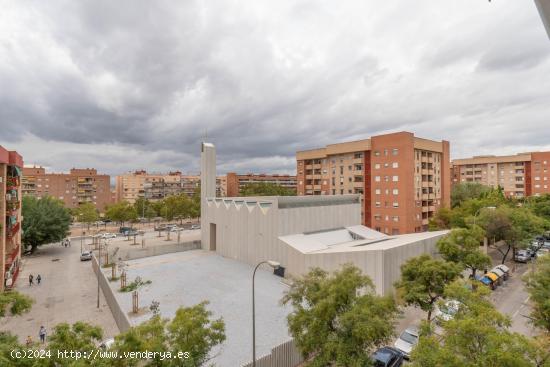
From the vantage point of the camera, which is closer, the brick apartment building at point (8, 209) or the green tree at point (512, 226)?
the brick apartment building at point (8, 209)

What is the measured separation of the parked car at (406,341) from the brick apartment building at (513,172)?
75.2m

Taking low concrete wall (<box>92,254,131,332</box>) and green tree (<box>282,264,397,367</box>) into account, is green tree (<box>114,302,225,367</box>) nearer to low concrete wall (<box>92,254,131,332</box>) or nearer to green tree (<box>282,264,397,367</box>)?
green tree (<box>282,264,397,367</box>)

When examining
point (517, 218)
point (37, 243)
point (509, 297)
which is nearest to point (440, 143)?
point (517, 218)

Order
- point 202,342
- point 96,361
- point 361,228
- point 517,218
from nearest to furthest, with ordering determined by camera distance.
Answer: point 96,361 → point 202,342 → point 517,218 → point 361,228

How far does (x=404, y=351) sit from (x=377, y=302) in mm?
7188

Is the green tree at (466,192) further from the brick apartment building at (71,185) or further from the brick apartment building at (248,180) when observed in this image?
the brick apartment building at (71,185)

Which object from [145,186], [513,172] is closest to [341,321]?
[513,172]

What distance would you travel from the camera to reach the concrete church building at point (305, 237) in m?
23.0

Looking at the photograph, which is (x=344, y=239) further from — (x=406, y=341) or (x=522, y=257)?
(x=522, y=257)

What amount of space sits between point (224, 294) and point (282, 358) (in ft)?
36.7

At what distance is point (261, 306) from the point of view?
21828 mm

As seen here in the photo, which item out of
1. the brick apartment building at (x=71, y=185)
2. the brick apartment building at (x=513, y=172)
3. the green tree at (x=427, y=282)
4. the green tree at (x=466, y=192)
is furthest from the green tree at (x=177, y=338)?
the brick apartment building at (x=71, y=185)

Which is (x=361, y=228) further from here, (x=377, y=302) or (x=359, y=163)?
(x=377, y=302)

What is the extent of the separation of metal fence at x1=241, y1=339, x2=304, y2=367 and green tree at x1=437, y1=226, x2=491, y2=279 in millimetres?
15315
